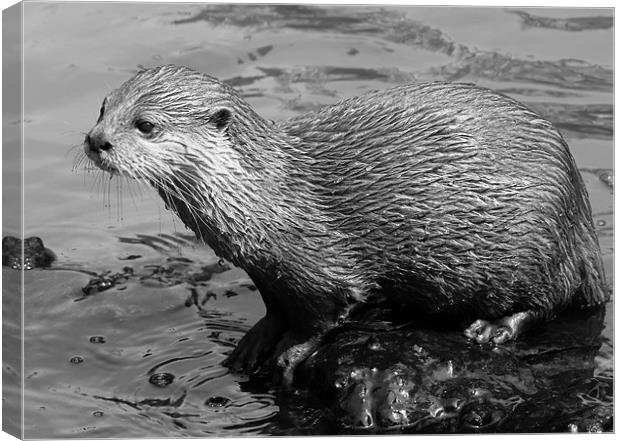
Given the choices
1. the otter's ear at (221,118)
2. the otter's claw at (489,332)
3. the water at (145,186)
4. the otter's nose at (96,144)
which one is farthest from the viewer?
the otter's claw at (489,332)

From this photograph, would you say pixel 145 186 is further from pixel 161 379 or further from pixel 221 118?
pixel 161 379

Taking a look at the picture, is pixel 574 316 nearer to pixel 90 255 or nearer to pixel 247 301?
pixel 247 301

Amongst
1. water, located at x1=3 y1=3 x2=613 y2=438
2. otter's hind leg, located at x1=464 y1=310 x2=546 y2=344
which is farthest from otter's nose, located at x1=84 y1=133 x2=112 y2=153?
otter's hind leg, located at x1=464 y1=310 x2=546 y2=344

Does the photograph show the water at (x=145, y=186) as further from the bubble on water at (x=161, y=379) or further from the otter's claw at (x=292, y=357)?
the otter's claw at (x=292, y=357)

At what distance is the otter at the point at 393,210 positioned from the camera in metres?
5.59

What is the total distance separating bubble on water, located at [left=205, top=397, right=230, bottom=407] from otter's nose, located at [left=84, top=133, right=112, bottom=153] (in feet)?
3.69

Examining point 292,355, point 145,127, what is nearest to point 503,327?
point 292,355

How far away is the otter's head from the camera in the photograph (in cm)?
521

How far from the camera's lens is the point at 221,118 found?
17.9ft

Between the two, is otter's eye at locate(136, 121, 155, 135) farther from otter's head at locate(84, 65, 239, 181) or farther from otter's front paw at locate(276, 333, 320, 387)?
otter's front paw at locate(276, 333, 320, 387)

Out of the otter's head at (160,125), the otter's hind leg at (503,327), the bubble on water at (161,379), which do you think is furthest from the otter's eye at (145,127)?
the otter's hind leg at (503,327)

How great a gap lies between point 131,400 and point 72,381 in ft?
0.84

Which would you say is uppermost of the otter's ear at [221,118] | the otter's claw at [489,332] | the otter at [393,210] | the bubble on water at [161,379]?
the otter's ear at [221,118]

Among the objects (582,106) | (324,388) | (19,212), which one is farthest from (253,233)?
(582,106)
